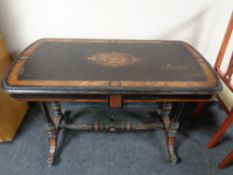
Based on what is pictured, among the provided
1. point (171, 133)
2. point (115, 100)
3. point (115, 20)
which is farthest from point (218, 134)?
point (115, 20)

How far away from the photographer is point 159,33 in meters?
1.41

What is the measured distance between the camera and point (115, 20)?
1.35m

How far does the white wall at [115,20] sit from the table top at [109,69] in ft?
0.59

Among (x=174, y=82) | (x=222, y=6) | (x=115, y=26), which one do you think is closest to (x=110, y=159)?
(x=174, y=82)

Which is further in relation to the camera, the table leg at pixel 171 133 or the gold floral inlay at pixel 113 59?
the table leg at pixel 171 133

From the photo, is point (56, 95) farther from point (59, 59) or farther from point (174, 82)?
point (174, 82)

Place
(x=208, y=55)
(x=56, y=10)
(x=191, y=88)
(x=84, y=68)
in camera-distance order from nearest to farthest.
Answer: (x=191, y=88) → (x=84, y=68) → (x=56, y=10) → (x=208, y=55)

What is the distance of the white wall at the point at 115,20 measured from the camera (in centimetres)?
128

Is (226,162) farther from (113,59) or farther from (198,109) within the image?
(113,59)

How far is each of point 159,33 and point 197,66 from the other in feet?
1.73

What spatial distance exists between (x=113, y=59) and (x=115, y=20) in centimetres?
44

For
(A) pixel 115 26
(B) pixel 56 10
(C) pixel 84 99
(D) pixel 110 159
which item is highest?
(B) pixel 56 10

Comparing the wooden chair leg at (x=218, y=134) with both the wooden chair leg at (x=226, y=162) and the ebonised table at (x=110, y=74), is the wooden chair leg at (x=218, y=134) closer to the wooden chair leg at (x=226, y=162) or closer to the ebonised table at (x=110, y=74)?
the wooden chair leg at (x=226, y=162)

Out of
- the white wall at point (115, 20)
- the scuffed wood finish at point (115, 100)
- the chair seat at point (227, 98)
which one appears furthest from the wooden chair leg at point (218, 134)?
the scuffed wood finish at point (115, 100)
